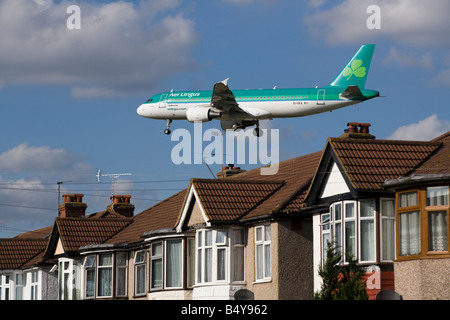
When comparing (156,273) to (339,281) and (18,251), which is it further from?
(18,251)

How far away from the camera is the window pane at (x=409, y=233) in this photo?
85.8 ft

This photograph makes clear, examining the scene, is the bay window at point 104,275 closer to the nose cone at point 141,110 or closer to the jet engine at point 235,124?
the jet engine at point 235,124

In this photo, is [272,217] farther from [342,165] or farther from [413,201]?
[413,201]

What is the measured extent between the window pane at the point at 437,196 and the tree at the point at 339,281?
9.05 feet

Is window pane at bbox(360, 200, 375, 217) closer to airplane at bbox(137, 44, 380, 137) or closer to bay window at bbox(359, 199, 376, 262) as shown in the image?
bay window at bbox(359, 199, 376, 262)

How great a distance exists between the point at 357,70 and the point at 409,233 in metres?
30.3

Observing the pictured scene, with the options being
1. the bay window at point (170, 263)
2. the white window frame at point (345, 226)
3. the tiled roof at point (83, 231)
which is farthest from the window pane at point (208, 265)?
the tiled roof at point (83, 231)

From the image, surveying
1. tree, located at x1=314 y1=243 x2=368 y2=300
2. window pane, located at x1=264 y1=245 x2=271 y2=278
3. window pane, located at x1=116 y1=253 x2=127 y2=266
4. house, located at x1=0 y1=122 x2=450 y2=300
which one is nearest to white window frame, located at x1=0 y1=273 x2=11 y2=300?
house, located at x1=0 y1=122 x2=450 y2=300

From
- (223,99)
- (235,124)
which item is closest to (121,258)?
(223,99)

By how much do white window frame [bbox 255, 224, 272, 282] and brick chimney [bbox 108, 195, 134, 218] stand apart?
2120cm

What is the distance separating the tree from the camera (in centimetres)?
2586

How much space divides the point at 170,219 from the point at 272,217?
11.0 metres

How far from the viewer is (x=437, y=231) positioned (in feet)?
83.9

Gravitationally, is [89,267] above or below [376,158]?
below
